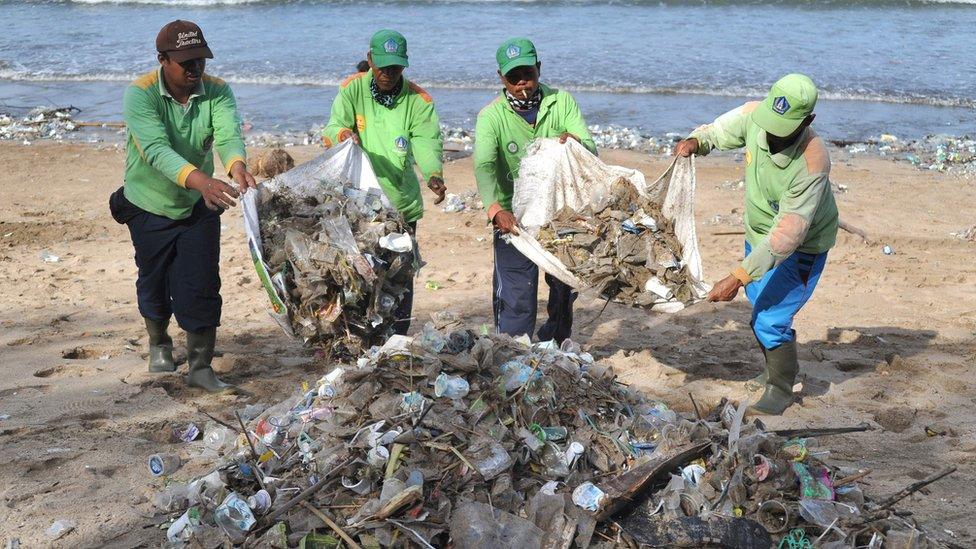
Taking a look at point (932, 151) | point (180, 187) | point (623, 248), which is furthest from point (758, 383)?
point (932, 151)

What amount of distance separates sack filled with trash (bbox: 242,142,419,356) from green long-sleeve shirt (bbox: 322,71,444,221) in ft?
0.54

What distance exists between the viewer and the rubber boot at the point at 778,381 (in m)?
5.04

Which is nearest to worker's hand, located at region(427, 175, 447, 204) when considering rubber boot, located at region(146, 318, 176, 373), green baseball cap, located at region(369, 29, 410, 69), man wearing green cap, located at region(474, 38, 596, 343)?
man wearing green cap, located at region(474, 38, 596, 343)

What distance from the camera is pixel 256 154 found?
10.4m

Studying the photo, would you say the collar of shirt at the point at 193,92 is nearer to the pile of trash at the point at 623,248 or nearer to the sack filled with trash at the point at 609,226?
the sack filled with trash at the point at 609,226

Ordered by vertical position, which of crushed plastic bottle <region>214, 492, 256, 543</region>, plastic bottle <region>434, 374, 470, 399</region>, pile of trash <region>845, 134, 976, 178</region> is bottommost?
pile of trash <region>845, 134, 976, 178</region>

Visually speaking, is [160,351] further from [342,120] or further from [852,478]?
[852,478]

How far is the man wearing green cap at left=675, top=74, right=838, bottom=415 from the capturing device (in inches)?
171

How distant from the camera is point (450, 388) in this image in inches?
149

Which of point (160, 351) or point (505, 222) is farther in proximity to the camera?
point (160, 351)

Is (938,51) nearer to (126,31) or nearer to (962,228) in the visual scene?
(962,228)

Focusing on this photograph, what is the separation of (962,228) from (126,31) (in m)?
16.9

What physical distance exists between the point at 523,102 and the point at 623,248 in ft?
3.21

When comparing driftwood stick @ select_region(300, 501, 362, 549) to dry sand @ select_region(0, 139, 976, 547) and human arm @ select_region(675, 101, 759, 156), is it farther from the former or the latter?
human arm @ select_region(675, 101, 759, 156)
